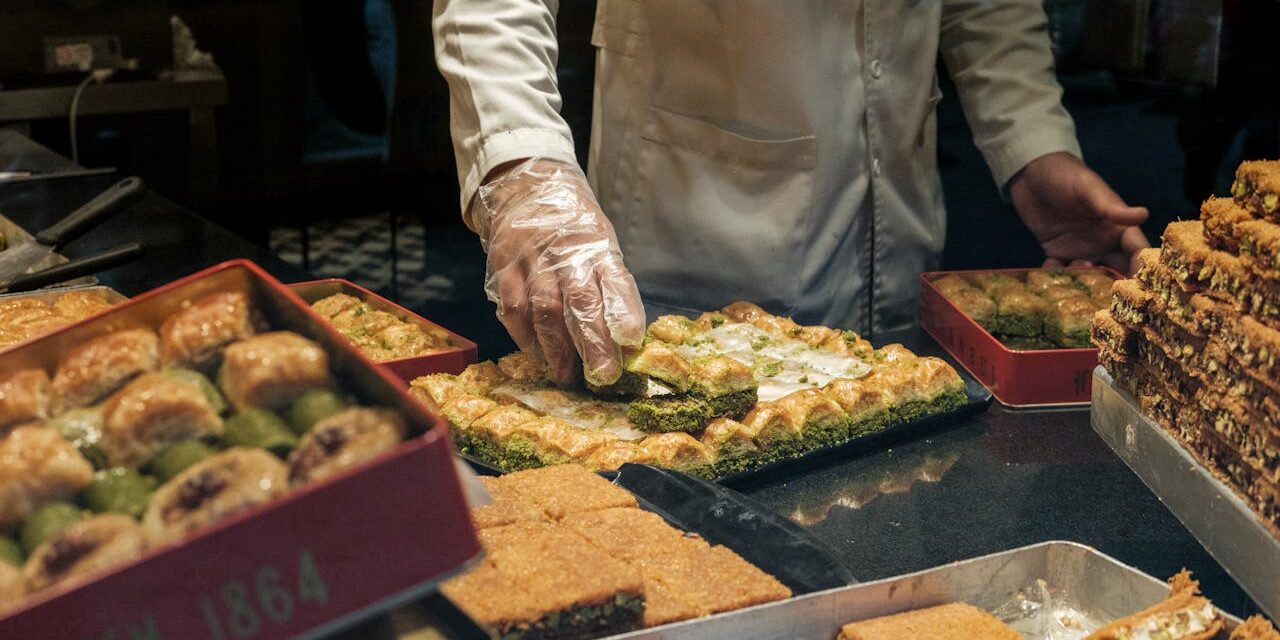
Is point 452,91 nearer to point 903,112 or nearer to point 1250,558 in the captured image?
point 903,112

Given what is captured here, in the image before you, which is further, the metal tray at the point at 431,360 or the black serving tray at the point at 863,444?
the metal tray at the point at 431,360

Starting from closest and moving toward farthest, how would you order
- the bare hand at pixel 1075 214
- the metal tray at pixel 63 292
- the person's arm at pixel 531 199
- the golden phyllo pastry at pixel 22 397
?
the golden phyllo pastry at pixel 22 397 → the person's arm at pixel 531 199 → the metal tray at pixel 63 292 → the bare hand at pixel 1075 214

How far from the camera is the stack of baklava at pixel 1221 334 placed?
4.04 feet

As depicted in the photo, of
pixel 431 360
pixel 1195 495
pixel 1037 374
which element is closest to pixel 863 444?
pixel 1037 374

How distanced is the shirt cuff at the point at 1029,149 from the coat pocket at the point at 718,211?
20.0 inches

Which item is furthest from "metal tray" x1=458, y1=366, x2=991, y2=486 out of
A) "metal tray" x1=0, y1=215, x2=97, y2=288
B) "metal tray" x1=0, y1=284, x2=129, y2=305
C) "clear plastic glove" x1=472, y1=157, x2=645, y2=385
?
"metal tray" x1=0, y1=215, x2=97, y2=288

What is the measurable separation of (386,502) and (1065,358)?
1.52m

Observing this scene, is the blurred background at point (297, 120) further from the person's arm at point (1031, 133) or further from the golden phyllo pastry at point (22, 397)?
the golden phyllo pastry at point (22, 397)

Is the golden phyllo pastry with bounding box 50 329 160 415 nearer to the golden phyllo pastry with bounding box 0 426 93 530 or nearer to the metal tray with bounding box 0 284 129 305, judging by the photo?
the golden phyllo pastry with bounding box 0 426 93 530

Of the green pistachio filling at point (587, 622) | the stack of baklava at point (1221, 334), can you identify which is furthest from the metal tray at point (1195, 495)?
the green pistachio filling at point (587, 622)

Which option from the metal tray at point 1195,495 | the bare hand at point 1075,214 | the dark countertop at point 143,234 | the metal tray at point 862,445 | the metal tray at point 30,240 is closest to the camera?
the metal tray at point 1195,495

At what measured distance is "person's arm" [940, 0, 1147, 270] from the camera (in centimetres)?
271

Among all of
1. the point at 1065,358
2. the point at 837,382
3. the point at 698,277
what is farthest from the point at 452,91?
the point at 1065,358

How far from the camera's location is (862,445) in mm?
1950
